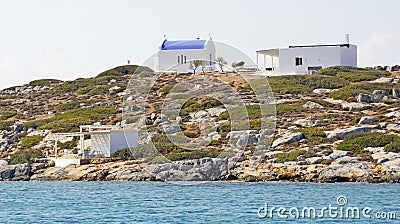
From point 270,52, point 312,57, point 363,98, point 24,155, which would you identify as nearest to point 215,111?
point 363,98

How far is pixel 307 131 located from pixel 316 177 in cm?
1081

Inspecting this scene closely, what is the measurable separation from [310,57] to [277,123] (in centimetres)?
2364

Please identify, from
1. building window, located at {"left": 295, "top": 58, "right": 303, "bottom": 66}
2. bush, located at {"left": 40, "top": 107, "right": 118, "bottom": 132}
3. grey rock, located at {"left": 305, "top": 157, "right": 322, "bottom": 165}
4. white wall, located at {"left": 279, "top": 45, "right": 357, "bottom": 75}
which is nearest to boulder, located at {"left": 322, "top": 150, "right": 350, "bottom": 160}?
grey rock, located at {"left": 305, "top": 157, "right": 322, "bottom": 165}

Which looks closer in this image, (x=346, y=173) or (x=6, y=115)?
(x=346, y=173)

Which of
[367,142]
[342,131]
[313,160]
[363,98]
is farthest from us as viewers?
[363,98]

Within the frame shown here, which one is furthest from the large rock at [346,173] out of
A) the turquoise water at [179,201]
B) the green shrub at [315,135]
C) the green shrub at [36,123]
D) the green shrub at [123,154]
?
the green shrub at [36,123]

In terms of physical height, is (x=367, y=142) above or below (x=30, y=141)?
below

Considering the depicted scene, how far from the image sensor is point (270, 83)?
3091 inches

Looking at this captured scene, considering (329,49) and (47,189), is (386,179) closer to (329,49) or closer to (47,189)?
(47,189)

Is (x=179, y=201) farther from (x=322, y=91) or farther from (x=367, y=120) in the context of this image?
(x=322, y=91)

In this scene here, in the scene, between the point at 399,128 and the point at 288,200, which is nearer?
the point at 288,200

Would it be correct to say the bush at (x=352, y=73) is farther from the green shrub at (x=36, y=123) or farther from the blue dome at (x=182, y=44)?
the green shrub at (x=36, y=123)

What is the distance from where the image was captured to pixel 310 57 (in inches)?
3324

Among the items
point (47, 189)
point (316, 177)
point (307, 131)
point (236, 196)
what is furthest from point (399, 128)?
point (47, 189)
